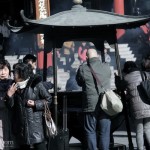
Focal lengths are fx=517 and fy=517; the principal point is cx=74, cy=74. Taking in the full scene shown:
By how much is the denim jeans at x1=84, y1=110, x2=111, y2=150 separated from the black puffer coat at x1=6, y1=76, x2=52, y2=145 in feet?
3.02

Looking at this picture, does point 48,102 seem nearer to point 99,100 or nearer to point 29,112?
point 29,112

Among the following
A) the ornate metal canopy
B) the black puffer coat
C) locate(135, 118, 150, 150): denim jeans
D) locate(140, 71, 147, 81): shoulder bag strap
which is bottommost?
locate(135, 118, 150, 150): denim jeans

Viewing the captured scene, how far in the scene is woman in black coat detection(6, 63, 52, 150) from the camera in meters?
6.71

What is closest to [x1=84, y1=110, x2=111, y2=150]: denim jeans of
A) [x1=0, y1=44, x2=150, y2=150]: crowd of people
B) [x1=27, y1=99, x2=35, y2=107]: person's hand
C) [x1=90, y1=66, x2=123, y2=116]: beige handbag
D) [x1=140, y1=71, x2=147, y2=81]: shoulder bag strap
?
[x1=0, y1=44, x2=150, y2=150]: crowd of people

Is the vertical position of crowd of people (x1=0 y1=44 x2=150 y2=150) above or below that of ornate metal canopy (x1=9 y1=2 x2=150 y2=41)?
below

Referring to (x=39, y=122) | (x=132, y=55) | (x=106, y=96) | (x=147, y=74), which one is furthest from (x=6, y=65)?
(x=132, y=55)

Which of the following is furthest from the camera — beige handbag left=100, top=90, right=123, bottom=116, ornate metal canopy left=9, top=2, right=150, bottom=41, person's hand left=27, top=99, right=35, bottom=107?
ornate metal canopy left=9, top=2, right=150, bottom=41

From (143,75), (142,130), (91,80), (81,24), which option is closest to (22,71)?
(91,80)

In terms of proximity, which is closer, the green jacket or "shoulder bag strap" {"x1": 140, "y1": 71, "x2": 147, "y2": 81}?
the green jacket

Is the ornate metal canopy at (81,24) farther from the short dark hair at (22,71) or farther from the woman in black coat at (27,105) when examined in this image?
the woman in black coat at (27,105)

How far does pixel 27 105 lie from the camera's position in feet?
22.1

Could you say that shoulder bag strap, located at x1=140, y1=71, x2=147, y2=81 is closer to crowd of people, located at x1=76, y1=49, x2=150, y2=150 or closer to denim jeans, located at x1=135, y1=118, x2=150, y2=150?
crowd of people, located at x1=76, y1=49, x2=150, y2=150

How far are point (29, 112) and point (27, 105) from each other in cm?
10

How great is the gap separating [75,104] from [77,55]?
6.57 m
